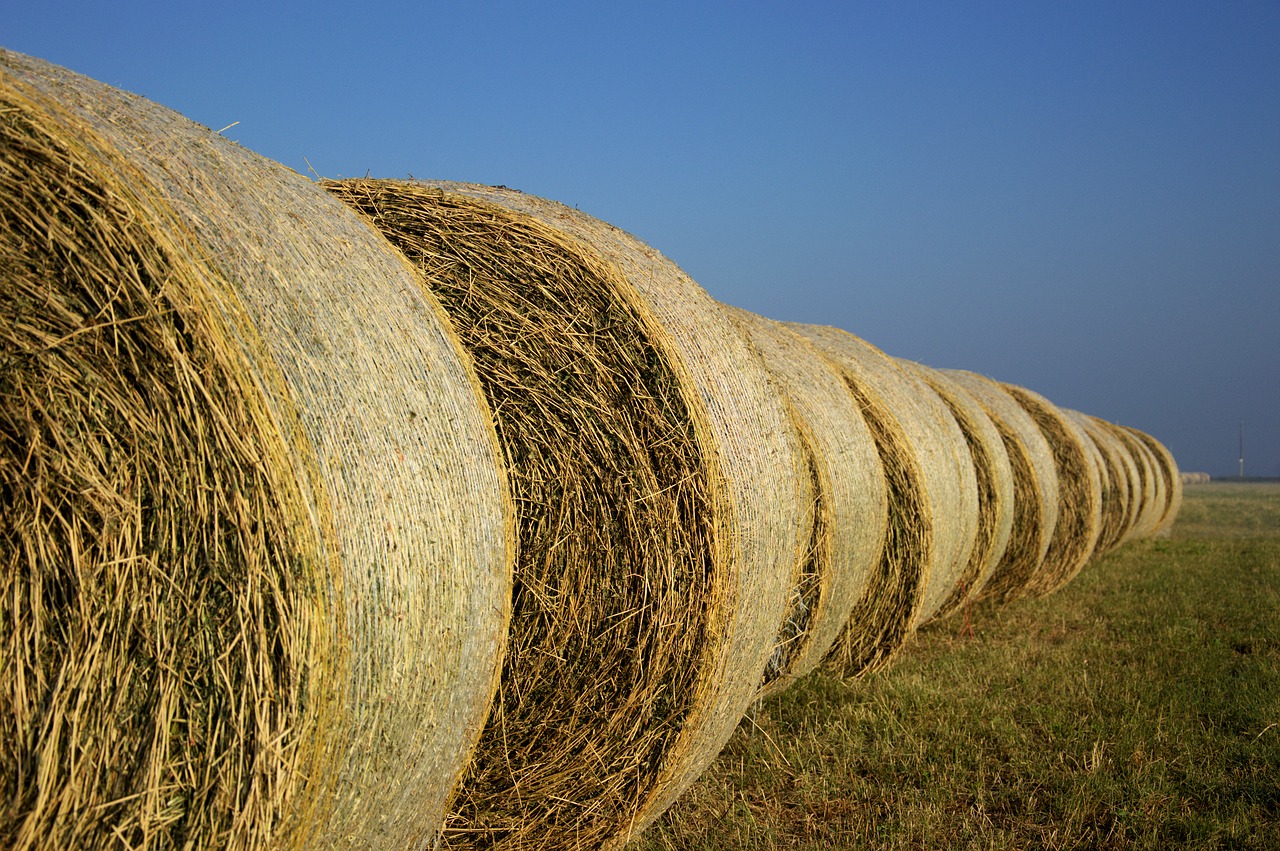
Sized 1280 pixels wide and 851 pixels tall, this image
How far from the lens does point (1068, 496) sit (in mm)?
11797

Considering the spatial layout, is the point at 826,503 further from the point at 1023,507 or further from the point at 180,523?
the point at 1023,507

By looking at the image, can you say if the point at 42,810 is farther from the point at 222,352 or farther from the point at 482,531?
the point at 482,531

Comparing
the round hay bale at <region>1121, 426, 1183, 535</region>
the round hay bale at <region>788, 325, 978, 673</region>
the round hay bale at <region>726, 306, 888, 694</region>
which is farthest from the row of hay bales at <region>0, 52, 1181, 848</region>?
the round hay bale at <region>1121, 426, 1183, 535</region>

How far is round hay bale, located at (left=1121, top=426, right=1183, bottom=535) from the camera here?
21672 millimetres

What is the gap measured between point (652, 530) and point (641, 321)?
762mm

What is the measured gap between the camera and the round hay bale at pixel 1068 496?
36.9ft

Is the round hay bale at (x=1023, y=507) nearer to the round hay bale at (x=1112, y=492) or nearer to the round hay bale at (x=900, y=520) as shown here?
the round hay bale at (x=900, y=520)

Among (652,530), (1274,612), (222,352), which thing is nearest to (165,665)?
(222,352)

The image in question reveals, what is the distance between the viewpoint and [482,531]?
2.87 meters

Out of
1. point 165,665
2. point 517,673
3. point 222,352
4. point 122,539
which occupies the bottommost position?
point 517,673

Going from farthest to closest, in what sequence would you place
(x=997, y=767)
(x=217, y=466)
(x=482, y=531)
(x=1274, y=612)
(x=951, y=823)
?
(x=1274, y=612)
(x=997, y=767)
(x=951, y=823)
(x=482, y=531)
(x=217, y=466)

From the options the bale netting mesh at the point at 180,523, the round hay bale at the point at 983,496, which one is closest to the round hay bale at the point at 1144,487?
the round hay bale at the point at 983,496

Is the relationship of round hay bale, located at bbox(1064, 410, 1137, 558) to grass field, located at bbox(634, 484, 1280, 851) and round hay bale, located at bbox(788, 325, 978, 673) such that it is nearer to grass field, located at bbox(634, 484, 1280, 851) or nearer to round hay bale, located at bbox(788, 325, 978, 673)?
grass field, located at bbox(634, 484, 1280, 851)

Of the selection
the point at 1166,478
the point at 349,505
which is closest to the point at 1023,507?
the point at 349,505
